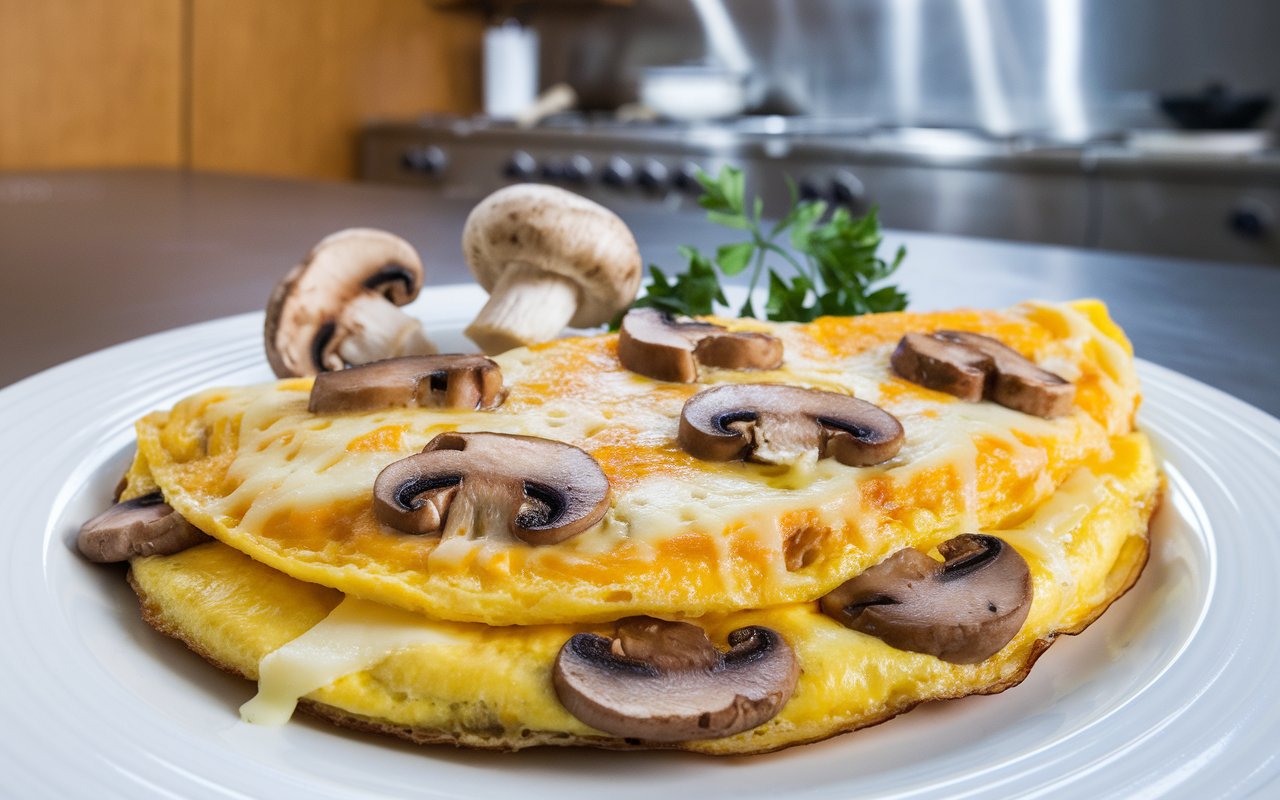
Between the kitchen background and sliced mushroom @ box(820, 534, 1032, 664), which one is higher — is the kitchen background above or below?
above

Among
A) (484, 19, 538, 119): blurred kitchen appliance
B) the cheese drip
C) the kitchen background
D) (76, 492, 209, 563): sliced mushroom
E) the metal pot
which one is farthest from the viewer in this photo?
(484, 19, 538, 119): blurred kitchen appliance

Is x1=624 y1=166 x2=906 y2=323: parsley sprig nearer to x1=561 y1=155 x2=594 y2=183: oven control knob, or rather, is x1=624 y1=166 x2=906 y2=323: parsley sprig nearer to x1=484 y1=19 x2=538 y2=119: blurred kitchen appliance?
x1=561 y1=155 x2=594 y2=183: oven control knob

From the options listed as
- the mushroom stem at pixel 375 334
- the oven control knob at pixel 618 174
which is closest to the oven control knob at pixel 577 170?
the oven control knob at pixel 618 174

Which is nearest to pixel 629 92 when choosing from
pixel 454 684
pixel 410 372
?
pixel 410 372

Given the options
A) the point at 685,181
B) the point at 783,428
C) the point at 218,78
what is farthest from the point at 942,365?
the point at 218,78

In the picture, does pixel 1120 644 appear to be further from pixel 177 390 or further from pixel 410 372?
pixel 177 390

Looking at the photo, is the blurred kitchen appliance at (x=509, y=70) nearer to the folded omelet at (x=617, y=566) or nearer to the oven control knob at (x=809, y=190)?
the oven control knob at (x=809, y=190)

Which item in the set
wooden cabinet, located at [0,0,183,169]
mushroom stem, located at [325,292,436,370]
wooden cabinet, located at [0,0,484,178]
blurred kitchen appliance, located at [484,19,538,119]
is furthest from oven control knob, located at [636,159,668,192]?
mushroom stem, located at [325,292,436,370]
